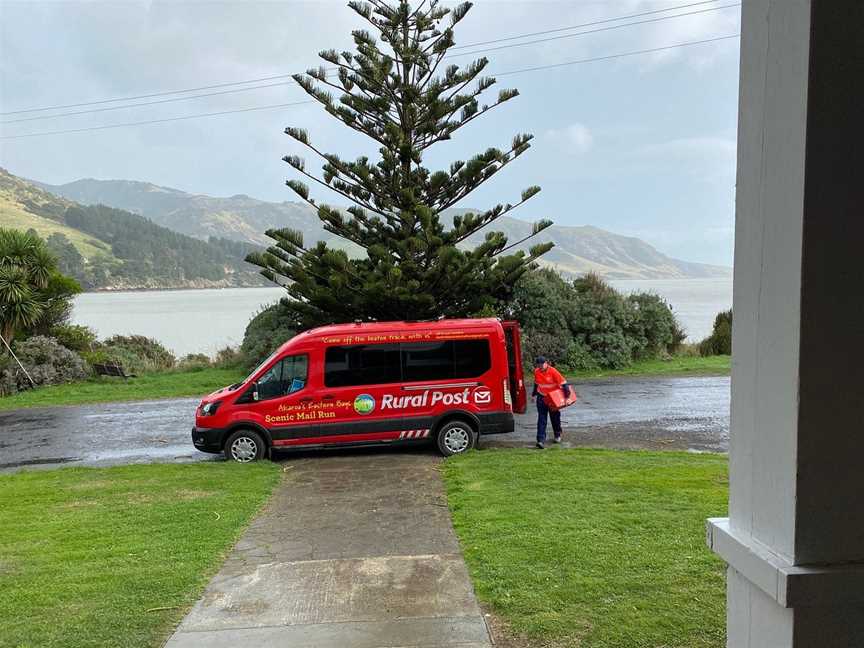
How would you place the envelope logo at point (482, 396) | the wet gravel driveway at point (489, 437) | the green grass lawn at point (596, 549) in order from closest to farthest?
the green grass lawn at point (596, 549), the envelope logo at point (482, 396), the wet gravel driveway at point (489, 437)

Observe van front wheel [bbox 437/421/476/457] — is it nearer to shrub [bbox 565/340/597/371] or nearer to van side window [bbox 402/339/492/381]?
van side window [bbox 402/339/492/381]

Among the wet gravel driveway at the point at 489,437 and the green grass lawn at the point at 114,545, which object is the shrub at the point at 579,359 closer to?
the wet gravel driveway at the point at 489,437

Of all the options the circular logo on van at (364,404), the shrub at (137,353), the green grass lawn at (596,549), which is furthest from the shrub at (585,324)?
the shrub at (137,353)

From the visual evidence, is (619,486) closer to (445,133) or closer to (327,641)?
(327,641)

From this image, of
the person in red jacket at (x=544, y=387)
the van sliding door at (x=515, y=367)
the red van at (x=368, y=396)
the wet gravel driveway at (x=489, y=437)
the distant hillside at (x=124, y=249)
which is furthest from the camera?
the distant hillside at (x=124, y=249)

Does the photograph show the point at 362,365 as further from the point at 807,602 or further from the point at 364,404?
Answer: the point at 807,602

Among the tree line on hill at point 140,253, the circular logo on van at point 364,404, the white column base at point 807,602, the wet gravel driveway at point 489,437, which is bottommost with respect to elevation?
the wet gravel driveway at point 489,437

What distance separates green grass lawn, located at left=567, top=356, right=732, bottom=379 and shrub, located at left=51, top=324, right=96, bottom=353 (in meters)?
18.3

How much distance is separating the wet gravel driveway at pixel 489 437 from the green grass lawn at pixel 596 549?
2977mm

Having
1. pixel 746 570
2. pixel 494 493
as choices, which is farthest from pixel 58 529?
pixel 746 570

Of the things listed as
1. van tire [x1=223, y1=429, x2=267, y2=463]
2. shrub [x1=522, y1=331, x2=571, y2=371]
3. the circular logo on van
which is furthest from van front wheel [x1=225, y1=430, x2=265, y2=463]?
shrub [x1=522, y1=331, x2=571, y2=371]

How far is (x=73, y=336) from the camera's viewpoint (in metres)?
26.9

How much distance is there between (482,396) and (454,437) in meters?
0.80

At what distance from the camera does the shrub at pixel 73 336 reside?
26766 millimetres
